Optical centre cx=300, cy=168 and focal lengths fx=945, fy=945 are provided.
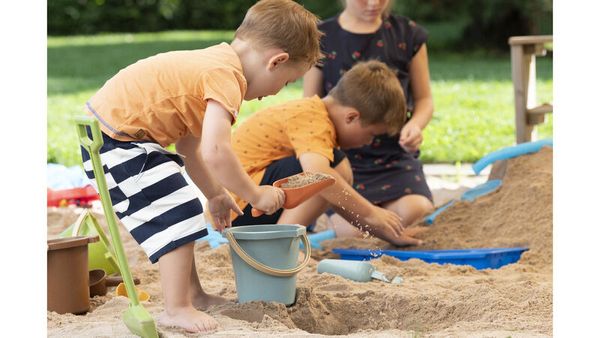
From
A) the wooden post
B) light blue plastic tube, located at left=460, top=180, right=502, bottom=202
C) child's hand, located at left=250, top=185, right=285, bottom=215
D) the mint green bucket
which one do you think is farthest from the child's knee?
the wooden post

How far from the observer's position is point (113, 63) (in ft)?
36.3

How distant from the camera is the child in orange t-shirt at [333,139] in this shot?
3.51 m

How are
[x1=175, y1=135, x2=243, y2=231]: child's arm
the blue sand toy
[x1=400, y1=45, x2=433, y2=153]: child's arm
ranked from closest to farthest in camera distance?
[x1=175, y1=135, x2=243, y2=231]: child's arm
the blue sand toy
[x1=400, y1=45, x2=433, y2=153]: child's arm

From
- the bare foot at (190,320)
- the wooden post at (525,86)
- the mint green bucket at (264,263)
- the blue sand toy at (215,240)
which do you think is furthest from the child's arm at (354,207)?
the wooden post at (525,86)

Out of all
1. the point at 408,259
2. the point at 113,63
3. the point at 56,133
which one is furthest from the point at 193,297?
the point at 113,63

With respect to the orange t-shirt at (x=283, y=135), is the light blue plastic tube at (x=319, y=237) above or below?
below

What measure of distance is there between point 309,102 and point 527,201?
1.04 metres

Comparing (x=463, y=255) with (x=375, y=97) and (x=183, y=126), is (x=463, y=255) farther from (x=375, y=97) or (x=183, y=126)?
(x=183, y=126)

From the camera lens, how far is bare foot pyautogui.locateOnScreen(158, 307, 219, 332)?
7.93ft

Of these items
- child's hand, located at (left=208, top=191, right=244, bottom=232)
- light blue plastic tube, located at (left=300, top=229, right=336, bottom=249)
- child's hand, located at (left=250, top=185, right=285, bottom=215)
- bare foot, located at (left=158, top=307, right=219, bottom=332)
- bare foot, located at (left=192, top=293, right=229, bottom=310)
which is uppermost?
child's hand, located at (left=250, top=185, right=285, bottom=215)

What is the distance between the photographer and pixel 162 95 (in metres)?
2.56

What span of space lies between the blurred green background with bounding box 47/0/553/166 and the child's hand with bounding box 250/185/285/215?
3211 mm

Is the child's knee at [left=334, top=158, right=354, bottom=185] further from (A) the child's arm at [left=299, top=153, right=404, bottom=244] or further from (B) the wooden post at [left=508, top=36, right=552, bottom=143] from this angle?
(B) the wooden post at [left=508, top=36, right=552, bottom=143]

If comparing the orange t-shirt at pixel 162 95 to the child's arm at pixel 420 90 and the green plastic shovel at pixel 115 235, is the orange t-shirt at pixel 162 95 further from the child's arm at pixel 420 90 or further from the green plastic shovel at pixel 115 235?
the child's arm at pixel 420 90
